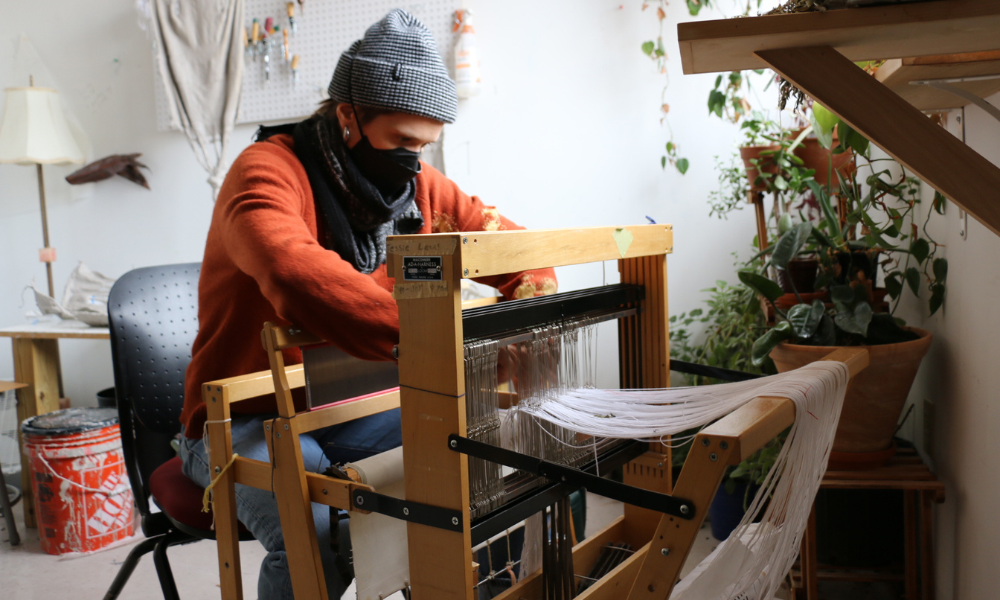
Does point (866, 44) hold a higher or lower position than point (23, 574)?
higher

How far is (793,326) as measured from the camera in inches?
65.6

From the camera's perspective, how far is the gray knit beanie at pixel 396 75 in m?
1.44

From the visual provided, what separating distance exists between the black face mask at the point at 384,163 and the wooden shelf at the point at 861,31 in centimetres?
77

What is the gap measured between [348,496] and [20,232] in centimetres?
324

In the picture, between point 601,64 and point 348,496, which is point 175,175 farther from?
point 348,496

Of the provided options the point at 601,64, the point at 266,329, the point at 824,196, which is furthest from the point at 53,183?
the point at 824,196

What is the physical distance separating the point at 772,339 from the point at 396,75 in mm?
1030

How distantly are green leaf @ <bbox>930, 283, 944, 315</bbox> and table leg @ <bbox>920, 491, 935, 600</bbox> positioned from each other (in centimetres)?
43

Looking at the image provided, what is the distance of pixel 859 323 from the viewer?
Answer: 5.22 ft

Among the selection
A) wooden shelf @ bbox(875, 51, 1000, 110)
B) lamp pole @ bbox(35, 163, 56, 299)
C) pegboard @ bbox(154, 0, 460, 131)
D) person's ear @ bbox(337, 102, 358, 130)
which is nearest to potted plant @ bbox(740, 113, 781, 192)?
wooden shelf @ bbox(875, 51, 1000, 110)

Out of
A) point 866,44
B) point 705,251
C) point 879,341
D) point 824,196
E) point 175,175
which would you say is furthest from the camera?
point 175,175

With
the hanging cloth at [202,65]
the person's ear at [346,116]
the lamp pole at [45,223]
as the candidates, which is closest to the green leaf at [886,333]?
the person's ear at [346,116]

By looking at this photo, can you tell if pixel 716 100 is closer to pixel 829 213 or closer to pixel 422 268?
pixel 829 213

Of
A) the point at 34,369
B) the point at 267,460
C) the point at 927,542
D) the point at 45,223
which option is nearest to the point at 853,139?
the point at 927,542
